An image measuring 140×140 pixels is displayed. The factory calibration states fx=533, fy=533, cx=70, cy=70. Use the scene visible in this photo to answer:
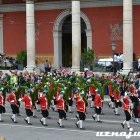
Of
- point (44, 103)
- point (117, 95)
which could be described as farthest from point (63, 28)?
point (44, 103)

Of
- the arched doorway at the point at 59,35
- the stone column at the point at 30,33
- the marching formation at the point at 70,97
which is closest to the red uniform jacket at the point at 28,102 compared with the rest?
the marching formation at the point at 70,97

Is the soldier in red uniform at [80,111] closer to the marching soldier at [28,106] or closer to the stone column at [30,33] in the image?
the marching soldier at [28,106]

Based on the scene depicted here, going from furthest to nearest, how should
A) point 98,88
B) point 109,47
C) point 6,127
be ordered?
1. point 109,47
2. point 98,88
3. point 6,127

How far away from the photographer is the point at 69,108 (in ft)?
93.6

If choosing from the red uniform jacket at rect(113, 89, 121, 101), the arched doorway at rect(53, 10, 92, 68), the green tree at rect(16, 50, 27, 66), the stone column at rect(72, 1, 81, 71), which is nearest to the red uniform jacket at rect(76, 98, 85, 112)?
the red uniform jacket at rect(113, 89, 121, 101)

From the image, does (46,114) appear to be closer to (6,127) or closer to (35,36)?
(6,127)

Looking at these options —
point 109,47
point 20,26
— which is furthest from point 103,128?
point 20,26

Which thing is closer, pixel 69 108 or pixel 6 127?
pixel 6 127

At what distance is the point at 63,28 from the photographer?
1797 inches

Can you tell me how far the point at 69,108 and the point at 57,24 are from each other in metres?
17.8

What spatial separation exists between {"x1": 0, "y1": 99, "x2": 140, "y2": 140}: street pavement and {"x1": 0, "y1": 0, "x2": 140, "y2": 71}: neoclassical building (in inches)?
491

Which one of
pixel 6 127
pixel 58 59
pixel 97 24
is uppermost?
pixel 97 24

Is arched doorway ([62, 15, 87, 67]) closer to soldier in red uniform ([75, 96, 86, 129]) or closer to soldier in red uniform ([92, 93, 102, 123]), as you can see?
soldier in red uniform ([92, 93, 102, 123])

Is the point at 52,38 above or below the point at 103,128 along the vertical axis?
above
